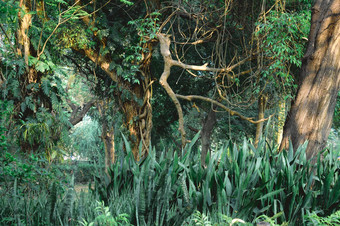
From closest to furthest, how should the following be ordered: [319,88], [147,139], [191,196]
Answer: [191,196], [319,88], [147,139]

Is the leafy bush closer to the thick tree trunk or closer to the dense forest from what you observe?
the dense forest

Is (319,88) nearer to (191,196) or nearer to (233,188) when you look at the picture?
(233,188)

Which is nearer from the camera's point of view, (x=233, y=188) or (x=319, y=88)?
(x=233, y=188)

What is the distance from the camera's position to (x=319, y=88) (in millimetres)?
4461

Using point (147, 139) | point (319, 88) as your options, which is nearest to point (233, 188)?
point (319, 88)

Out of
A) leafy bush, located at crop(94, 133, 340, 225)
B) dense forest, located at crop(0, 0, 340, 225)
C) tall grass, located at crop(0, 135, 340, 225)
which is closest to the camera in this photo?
tall grass, located at crop(0, 135, 340, 225)

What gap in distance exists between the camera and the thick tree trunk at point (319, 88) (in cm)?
444

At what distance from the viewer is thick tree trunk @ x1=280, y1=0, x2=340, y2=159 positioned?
4438 millimetres

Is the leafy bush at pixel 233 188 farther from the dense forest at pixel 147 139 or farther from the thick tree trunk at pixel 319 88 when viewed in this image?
the thick tree trunk at pixel 319 88

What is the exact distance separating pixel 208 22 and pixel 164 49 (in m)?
2.38

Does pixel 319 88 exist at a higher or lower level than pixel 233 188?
higher

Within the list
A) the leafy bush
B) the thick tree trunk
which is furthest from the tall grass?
the thick tree trunk

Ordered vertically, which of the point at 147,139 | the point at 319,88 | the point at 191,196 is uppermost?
the point at 319,88

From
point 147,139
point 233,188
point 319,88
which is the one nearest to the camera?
point 233,188
